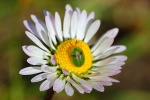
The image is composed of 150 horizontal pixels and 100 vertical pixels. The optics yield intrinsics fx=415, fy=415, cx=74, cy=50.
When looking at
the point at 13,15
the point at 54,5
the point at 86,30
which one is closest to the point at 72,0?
the point at 54,5

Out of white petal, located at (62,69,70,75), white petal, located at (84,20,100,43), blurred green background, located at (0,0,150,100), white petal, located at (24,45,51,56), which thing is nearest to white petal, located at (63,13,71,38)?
white petal, located at (84,20,100,43)

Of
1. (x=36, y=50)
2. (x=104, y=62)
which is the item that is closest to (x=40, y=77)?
(x=36, y=50)

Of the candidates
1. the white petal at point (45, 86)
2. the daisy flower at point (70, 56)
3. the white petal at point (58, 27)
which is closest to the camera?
the white petal at point (45, 86)

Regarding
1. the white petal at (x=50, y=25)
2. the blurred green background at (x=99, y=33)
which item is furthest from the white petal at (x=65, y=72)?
the blurred green background at (x=99, y=33)

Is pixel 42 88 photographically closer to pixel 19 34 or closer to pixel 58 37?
pixel 58 37

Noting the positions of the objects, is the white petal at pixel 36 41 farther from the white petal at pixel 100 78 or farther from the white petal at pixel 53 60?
the white petal at pixel 100 78

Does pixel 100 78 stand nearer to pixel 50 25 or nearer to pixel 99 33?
pixel 50 25
